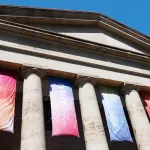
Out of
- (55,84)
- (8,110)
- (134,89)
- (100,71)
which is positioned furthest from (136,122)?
(8,110)

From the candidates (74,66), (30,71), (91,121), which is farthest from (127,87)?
(30,71)

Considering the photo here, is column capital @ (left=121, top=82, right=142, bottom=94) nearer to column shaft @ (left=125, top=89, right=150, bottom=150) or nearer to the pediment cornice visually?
column shaft @ (left=125, top=89, right=150, bottom=150)

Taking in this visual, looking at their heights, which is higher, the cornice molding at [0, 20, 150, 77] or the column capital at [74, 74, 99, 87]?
the cornice molding at [0, 20, 150, 77]

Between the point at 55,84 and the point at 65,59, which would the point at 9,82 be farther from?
the point at 65,59

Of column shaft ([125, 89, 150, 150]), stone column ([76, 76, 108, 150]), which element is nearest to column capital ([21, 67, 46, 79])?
stone column ([76, 76, 108, 150])

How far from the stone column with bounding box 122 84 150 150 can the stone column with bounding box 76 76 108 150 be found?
2.73 meters

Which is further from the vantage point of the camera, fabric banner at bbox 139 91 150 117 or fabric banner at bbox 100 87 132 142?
fabric banner at bbox 139 91 150 117

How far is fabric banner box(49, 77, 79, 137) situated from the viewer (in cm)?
1606

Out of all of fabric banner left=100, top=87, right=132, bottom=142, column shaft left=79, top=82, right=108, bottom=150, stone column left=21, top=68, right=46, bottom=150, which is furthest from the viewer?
fabric banner left=100, top=87, right=132, bottom=142

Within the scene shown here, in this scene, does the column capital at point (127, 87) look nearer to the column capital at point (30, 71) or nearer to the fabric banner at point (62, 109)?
the fabric banner at point (62, 109)

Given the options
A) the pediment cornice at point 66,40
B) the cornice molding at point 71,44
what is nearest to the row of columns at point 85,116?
the cornice molding at point 71,44

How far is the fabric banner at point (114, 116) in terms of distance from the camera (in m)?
17.6

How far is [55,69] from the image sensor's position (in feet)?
64.4

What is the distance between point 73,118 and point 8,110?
12.5 ft
